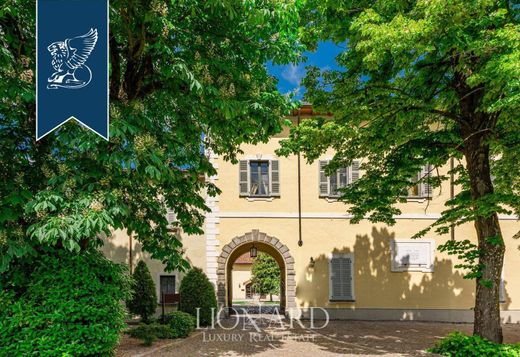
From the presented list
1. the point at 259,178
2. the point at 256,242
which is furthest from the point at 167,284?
the point at 259,178

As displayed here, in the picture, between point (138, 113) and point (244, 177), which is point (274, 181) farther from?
point (138, 113)

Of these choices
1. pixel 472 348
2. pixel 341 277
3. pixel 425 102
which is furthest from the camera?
pixel 341 277

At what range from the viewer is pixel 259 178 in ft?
49.6

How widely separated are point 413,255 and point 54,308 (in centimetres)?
1241

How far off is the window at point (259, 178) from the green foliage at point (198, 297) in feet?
11.5

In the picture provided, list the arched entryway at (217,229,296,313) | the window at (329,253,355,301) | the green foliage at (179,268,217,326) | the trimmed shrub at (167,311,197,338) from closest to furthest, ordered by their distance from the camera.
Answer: the trimmed shrub at (167,311,197,338), the green foliage at (179,268,217,326), the arched entryway at (217,229,296,313), the window at (329,253,355,301)

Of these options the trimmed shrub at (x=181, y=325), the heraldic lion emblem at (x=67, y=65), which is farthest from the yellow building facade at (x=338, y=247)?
the heraldic lion emblem at (x=67, y=65)

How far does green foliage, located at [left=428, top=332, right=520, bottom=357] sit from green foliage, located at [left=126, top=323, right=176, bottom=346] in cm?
624

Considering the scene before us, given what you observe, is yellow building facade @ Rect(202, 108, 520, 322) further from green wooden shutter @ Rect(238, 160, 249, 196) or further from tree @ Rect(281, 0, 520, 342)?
tree @ Rect(281, 0, 520, 342)

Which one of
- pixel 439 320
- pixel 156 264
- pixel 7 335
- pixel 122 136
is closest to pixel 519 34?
pixel 122 136

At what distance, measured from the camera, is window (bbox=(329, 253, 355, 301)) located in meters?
14.7

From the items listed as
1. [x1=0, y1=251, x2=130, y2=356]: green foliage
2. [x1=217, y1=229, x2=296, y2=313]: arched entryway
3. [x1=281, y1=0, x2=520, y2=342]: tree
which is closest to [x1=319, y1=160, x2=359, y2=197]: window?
[x1=217, y1=229, x2=296, y2=313]: arched entryway

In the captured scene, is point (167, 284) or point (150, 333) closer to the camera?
point (150, 333)

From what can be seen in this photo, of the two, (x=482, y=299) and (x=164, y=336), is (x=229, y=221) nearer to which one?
(x=164, y=336)
